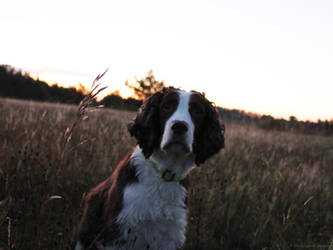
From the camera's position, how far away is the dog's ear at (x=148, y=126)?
116 inches

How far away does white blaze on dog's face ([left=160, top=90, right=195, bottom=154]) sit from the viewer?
2.67 m

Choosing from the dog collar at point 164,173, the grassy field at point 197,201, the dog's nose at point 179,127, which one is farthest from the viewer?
the grassy field at point 197,201

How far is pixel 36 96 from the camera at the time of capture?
175 feet

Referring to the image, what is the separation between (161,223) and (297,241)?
178cm


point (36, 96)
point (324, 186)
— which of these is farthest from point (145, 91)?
point (324, 186)

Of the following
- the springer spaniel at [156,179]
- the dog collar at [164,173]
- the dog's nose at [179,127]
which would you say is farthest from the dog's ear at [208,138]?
the dog's nose at [179,127]

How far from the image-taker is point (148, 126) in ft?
9.98

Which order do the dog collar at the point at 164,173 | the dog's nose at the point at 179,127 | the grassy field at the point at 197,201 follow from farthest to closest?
the grassy field at the point at 197,201, the dog collar at the point at 164,173, the dog's nose at the point at 179,127

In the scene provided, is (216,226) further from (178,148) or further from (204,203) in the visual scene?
(178,148)

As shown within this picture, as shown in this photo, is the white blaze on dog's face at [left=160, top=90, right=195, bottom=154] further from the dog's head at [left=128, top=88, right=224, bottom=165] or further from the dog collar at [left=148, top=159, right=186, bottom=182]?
the dog collar at [left=148, top=159, right=186, bottom=182]

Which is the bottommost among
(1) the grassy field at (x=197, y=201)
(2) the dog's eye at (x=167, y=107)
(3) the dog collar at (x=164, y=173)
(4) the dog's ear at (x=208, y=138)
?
(1) the grassy field at (x=197, y=201)

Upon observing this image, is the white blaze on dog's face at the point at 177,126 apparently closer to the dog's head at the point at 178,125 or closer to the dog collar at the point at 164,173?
the dog's head at the point at 178,125

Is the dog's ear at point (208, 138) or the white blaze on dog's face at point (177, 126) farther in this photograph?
the dog's ear at point (208, 138)

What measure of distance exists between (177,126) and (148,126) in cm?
47
